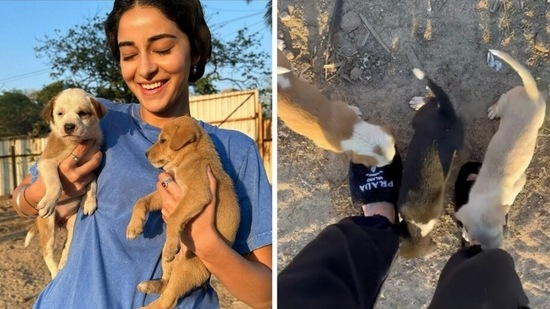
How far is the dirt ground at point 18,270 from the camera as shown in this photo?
13.7 feet

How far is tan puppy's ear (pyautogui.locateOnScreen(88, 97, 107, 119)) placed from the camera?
1.63 metres

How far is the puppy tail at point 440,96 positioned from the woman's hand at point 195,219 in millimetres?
634

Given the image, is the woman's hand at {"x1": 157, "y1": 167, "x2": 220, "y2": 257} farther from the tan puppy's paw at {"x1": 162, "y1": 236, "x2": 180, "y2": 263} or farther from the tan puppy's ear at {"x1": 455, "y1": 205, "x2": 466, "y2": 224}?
the tan puppy's ear at {"x1": 455, "y1": 205, "x2": 466, "y2": 224}

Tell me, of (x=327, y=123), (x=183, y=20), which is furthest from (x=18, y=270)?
(x=327, y=123)

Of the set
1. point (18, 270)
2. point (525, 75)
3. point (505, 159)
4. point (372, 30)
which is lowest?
point (18, 270)

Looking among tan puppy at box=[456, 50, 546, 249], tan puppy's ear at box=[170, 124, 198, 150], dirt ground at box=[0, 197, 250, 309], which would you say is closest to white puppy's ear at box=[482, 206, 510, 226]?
tan puppy at box=[456, 50, 546, 249]

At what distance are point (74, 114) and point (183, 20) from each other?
0.42 metres

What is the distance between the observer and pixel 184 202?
1527 millimetres

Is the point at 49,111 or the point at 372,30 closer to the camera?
the point at 372,30

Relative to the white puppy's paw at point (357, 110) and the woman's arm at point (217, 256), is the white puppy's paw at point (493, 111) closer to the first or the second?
the white puppy's paw at point (357, 110)

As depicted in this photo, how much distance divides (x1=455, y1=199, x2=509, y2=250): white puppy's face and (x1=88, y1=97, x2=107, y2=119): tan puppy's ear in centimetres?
A: 107

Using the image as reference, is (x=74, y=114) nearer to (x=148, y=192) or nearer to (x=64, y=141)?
(x=64, y=141)

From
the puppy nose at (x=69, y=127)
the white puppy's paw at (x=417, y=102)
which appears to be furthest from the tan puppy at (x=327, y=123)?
the puppy nose at (x=69, y=127)

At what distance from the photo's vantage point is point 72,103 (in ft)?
5.41
